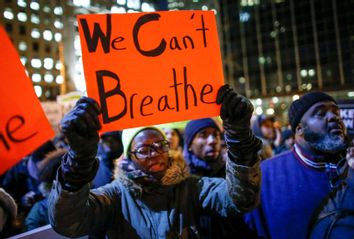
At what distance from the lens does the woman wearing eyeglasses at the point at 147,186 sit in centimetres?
164

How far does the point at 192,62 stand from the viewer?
6.30ft

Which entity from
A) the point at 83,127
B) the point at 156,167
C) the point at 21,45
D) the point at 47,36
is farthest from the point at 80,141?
the point at 47,36

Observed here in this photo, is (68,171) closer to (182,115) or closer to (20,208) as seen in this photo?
(182,115)

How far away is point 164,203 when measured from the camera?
2.06m

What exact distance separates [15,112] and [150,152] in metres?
0.81

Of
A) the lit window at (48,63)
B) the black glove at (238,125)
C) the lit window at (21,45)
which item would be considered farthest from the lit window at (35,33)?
the black glove at (238,125)

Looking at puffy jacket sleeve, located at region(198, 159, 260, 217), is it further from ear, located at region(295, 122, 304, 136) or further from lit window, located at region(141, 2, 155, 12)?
lit window, located at region(141, 2, 155, 12)

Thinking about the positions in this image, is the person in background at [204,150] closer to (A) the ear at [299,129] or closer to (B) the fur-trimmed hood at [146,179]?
(A) the ear at [299,129]

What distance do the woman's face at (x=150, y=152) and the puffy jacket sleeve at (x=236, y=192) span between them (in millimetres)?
369

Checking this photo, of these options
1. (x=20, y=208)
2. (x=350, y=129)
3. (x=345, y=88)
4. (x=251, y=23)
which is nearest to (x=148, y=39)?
(x=350, y=129)

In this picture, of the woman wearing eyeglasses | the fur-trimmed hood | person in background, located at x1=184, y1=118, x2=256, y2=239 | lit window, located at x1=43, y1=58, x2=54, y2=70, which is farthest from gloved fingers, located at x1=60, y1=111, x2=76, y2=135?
lit window, located at x1=43, y1=58, x2=54, y2=70

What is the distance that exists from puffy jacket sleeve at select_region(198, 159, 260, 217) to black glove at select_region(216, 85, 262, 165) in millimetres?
51

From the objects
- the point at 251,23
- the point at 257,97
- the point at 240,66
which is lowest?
the point at 257,97

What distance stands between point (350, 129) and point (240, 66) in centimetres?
5740
